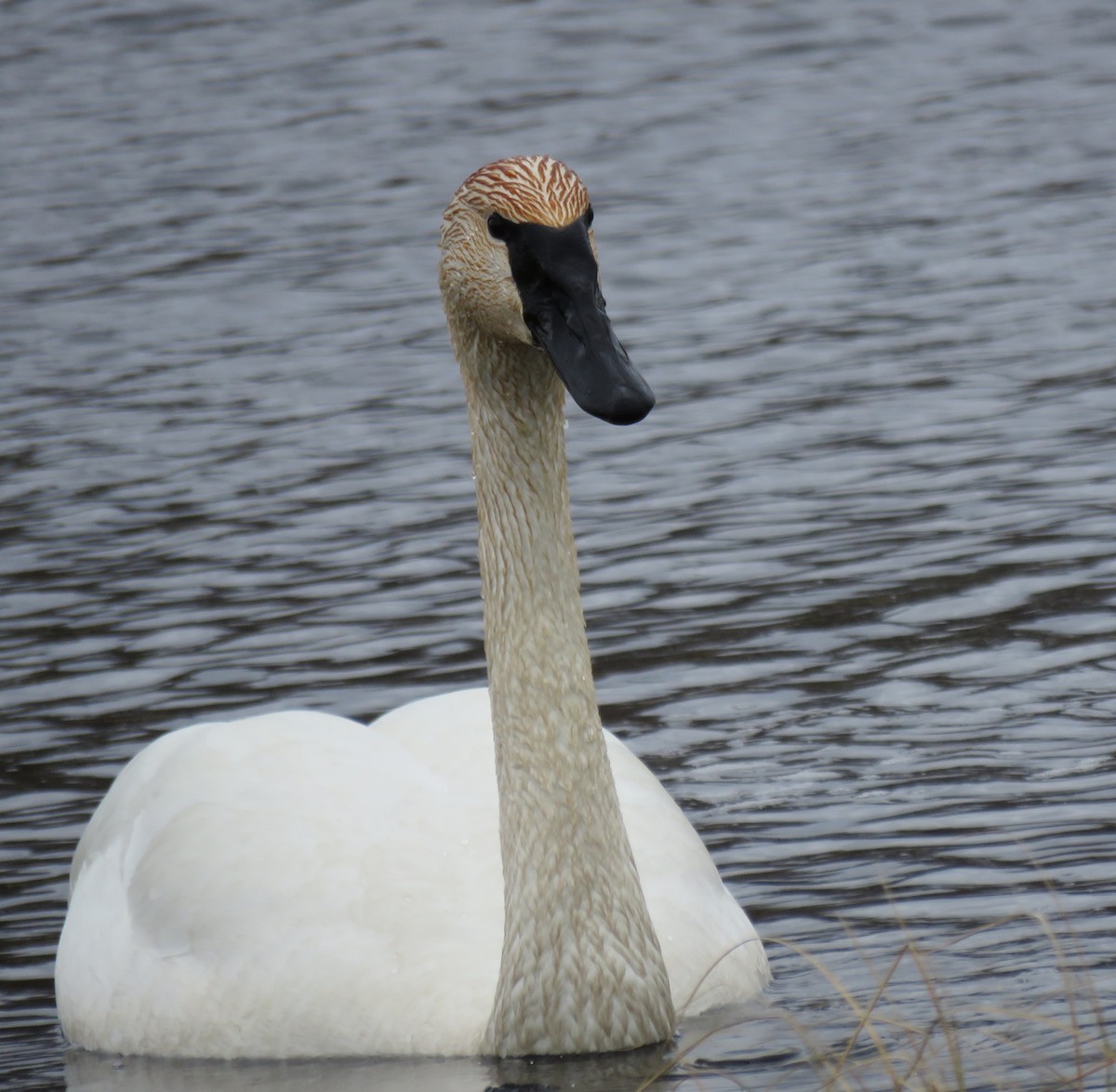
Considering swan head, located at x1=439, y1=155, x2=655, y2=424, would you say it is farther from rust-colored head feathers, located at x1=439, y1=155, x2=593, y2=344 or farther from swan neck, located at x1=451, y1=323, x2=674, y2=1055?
swan neck, located at x1=451, y1=323, x2=674, y2=1055

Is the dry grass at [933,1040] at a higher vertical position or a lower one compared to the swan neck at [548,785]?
lower

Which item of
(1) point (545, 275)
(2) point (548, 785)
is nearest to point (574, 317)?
(1) point (545, 275)

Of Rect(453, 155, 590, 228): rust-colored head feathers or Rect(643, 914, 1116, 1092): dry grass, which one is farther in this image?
Rect(453, 155, 590, 228): rust-colored head feathers

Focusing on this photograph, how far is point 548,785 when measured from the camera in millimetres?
5848

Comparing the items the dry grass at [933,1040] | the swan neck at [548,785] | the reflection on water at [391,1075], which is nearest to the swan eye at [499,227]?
the swan neck at [548,785]

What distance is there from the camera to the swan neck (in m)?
5.77

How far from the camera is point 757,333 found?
13688 millimetres

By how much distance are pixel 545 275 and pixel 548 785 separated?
3.80ft

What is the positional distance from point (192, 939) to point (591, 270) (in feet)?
6.53

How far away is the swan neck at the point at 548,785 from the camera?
5773mm

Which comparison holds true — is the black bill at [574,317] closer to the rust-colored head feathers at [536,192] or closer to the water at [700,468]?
the rust-colored head feathers at [536,192]

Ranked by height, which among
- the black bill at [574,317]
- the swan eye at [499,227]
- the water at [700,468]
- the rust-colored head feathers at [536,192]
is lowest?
the water at [700,468]

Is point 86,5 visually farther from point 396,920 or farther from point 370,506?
point 396,920

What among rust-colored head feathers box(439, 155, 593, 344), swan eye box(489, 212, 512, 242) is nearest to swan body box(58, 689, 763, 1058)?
rust-colored head feathers box(439, 155, 593, 344)
